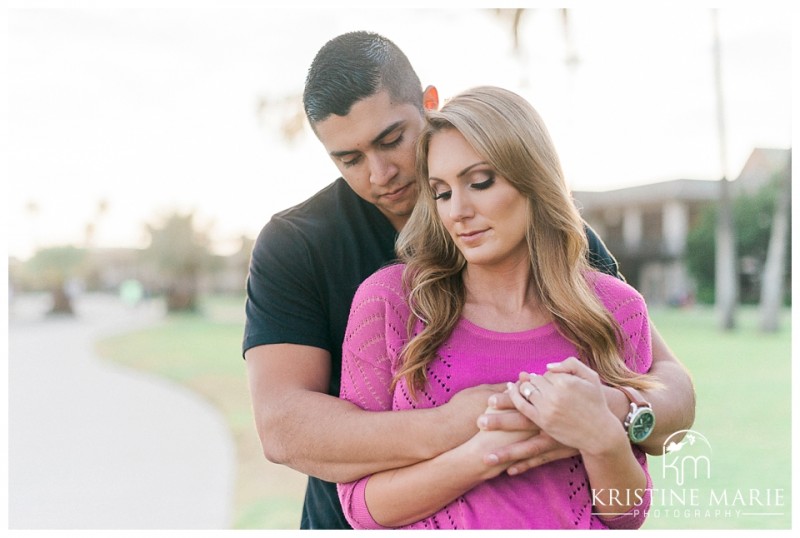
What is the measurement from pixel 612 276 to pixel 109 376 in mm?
17148

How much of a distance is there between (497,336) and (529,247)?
0.89ft

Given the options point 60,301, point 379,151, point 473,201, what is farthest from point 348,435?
point 60,301

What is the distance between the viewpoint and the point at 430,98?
2.82 meters

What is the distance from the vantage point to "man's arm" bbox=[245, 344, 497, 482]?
203 cm

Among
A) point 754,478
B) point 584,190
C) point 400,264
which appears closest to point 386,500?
point 400,264

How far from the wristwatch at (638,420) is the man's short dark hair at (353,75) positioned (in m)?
1.16

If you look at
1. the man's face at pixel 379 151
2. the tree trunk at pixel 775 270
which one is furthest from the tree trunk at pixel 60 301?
the man's face at pixel 379 151

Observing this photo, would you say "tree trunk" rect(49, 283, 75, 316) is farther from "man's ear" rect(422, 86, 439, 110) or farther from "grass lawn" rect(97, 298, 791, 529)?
"man's ear" rect(422, 86, 439, 110)

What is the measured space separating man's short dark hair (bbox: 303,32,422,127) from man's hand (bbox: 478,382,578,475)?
41.6 inches

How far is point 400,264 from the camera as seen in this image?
234 cm

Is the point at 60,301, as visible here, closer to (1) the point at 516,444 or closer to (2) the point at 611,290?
(2) the point at 611,290

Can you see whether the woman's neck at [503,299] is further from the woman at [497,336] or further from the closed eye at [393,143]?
the closed eye at [393,143]

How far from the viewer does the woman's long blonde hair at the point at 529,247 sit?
7.03ft

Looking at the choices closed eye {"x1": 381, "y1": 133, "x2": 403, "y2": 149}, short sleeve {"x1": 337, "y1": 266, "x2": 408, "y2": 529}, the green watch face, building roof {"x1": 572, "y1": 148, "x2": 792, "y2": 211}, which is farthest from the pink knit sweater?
building roof {"x1": 572, "y1": 148, "x2": 792, "y2": 211}
